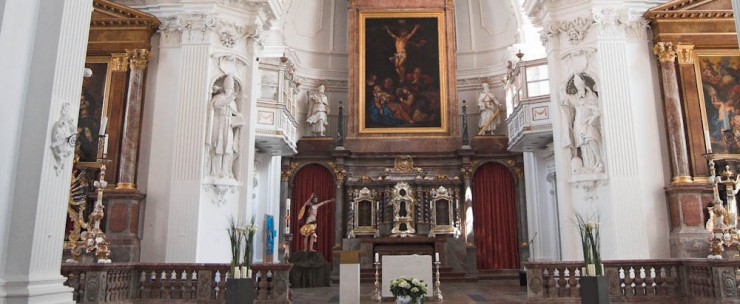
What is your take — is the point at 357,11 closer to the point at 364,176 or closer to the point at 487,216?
the point at 364,176

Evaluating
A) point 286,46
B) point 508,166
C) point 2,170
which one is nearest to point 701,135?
point 508,166

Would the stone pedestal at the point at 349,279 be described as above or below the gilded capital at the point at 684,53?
below

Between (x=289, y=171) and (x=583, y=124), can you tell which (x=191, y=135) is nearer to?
(x=583, y=124)

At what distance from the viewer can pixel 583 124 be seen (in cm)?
1112

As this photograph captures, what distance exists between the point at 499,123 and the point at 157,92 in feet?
39.7

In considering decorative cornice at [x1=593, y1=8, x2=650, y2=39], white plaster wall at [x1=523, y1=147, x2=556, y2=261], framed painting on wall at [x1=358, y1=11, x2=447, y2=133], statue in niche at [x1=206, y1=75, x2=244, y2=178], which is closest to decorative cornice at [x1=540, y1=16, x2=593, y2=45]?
decorative cornice at [x1=593, y1=8, x2=650, y2=39]

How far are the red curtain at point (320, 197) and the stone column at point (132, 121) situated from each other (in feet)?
26.2

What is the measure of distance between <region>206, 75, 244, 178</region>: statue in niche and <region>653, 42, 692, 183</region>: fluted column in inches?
332

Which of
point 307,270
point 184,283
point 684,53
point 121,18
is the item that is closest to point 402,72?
point 307,270

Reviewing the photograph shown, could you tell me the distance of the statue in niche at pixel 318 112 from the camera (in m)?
19.5

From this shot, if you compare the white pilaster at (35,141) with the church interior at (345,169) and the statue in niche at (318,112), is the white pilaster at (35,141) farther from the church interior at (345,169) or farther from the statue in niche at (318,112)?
the statue in niche at (318,112)

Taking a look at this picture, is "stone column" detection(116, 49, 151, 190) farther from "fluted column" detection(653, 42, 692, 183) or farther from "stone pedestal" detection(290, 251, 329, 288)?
"fluted column" detection(653, 42, 692, 183)

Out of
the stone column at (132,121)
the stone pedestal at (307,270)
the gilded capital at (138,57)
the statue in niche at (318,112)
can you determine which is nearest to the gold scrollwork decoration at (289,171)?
the statue in niche at (318,112)

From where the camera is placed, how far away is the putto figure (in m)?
16.0
